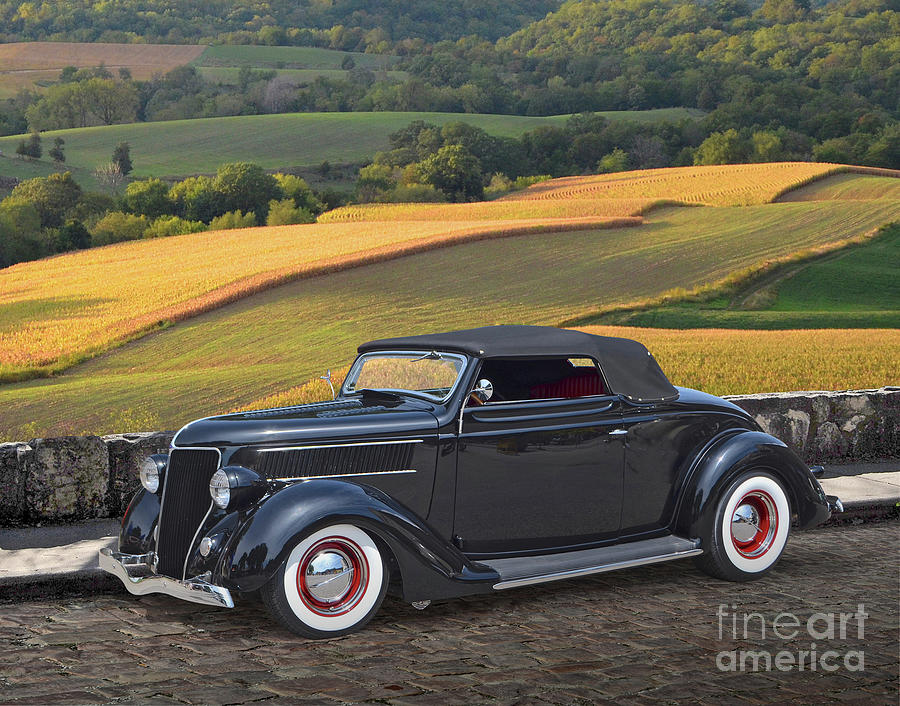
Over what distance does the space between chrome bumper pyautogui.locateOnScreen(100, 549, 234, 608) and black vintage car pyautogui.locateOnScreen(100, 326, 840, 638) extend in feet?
0.04

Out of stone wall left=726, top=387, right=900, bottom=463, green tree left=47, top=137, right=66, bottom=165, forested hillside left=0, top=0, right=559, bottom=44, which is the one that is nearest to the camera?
stone wall left=726, top=387, right=900, bottom=463

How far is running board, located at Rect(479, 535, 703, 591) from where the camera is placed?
19.1ft

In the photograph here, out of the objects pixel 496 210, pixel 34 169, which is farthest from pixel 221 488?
pixel 34 169

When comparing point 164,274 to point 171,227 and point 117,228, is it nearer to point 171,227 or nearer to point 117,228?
point 117,228


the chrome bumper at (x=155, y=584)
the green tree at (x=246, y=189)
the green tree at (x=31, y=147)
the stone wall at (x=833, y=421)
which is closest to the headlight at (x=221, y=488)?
the chrome bumper at (x=155, y=584)

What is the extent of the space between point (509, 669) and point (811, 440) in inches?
279

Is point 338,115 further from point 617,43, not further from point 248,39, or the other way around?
point 248,39

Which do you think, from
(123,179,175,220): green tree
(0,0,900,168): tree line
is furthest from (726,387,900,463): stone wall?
(0,0,900,168): tree line

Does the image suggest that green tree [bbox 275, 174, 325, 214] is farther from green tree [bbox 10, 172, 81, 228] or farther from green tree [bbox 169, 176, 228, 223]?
green tree [bbox 10, 172, 81, 228]

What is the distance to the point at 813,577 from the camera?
261 inches

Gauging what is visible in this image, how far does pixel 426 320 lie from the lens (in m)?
14.4

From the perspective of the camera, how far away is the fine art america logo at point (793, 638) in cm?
485

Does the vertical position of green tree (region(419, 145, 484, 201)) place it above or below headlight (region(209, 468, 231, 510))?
above

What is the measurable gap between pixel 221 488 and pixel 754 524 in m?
3.68
